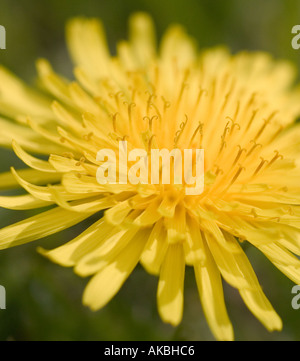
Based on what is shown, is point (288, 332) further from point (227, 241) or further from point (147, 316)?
point (227, 241)

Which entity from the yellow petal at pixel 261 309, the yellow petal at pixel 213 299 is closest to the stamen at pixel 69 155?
the yellow petal at pixel 213 299

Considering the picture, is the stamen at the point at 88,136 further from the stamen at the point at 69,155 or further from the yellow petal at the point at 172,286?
the yellow petal at the point at 172,286

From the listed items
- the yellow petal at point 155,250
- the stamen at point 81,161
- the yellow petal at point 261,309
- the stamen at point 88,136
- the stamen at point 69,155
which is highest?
the stamen at point 88,136

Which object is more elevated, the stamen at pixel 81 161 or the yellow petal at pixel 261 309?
the stamen at pixel 81 161

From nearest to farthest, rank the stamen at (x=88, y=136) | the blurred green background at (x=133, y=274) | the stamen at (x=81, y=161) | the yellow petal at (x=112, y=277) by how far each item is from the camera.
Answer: the yellow petal at (x=112, y=277) < the stamen at (x=81, y=161) < the stamen at (x=88, y=136) < the blurred green background at (x=133, y=274)

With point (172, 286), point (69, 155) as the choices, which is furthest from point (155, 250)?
point (69, 155)

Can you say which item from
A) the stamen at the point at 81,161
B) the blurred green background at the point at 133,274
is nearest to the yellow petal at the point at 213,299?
the blurred green background at the point at 133,274

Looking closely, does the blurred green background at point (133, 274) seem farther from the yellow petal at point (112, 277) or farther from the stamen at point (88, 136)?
the stamen at point (88, 136)

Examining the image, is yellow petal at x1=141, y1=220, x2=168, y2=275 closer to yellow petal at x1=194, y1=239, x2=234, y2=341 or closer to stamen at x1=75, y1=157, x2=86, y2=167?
yellow petal at x1=194, y1=239, x2=234, y2=341

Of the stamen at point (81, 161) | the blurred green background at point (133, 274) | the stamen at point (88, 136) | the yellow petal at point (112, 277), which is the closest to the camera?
the yellow petal at point (112, 277)

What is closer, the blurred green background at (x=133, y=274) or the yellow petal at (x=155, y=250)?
the yellow petal at (x=155, y=250)
